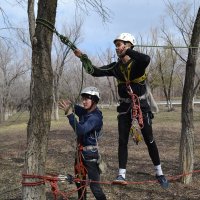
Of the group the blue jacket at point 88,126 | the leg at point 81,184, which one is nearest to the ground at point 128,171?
the leg at point 81,184

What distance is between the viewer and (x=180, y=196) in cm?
610

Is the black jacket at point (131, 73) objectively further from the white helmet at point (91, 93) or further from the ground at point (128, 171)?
the ground at point (128, 171)

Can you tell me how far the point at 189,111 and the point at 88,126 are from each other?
3.13 meters

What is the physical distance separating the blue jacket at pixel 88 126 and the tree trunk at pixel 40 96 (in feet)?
1.88

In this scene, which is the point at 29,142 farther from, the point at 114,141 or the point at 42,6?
the point at 114,141

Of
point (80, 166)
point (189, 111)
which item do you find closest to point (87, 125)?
point (80, 166)

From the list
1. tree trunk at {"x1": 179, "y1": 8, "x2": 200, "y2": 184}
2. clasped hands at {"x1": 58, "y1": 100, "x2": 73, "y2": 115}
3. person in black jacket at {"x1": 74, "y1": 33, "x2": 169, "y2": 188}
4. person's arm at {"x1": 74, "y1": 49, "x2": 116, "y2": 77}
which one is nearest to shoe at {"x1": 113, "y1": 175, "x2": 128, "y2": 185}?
person in black jacket at {"x1": 74, "y1": 33, "x2": 169, "y2": 188}

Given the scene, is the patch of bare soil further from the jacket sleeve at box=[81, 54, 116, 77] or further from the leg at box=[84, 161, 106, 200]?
the jacket sleeve at box=[81, 54, 116, 77]

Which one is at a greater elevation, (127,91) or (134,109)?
(127,91)

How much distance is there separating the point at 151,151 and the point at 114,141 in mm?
9320

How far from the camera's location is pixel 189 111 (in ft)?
22.5

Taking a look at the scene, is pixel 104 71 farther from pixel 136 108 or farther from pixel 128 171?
pixel 128 171

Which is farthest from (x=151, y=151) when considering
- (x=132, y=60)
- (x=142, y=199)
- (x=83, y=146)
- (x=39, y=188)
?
(x=142, y=199)

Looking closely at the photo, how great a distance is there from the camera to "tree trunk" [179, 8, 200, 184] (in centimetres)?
678
